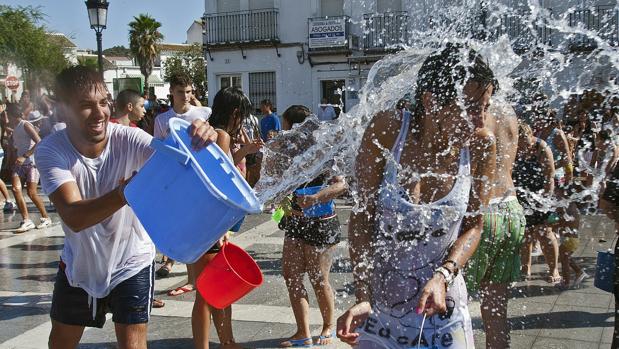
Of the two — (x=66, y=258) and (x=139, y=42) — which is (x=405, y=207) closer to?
(x=66, y=258)

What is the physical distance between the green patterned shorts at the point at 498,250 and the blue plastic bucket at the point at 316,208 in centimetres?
128

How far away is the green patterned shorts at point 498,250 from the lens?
3703mm

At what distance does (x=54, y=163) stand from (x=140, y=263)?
2.17 feet

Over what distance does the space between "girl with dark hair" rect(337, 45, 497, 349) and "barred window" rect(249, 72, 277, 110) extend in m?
22.5

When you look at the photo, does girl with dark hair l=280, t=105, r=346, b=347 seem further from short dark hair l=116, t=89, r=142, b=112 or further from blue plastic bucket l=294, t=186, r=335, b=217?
short dark hair l=116, t=89, r=142, b=112

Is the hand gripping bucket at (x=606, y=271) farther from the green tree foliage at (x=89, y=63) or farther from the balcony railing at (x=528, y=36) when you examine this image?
the green tree foliage at (x=89, y=63)

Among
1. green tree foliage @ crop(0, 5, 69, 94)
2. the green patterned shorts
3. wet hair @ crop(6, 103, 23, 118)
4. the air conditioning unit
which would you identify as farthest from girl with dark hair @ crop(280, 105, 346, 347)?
green tree foliage @ crop(0, 5, 69, 94)

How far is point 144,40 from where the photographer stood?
51.4 m

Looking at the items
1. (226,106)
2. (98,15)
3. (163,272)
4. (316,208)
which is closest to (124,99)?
(163,272)

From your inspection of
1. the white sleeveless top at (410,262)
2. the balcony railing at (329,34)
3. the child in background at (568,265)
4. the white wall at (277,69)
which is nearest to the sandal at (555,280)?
the child in background at (568,265)

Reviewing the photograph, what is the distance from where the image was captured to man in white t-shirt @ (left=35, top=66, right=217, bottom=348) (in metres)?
3.00

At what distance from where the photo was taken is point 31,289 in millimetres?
6410

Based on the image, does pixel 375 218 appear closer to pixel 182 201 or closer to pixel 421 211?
pixel 421 211

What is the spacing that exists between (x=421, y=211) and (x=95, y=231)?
5.19 ft
